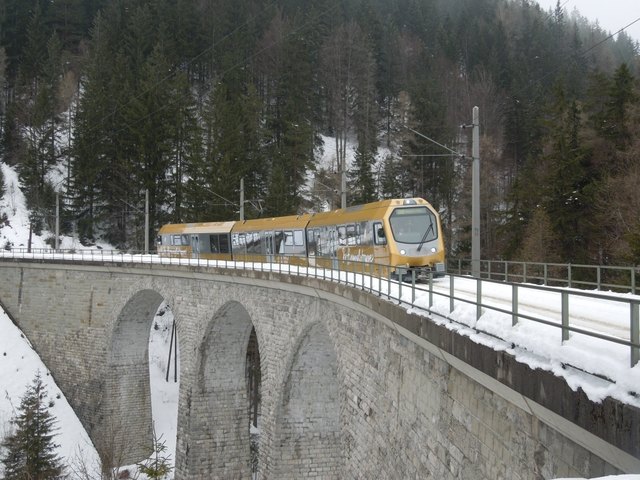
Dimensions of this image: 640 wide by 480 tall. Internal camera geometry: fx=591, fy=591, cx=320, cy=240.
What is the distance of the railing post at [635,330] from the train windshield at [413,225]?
1149 centimetres

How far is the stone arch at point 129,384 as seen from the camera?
28.2m

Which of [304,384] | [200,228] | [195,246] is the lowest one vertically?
[304,384]

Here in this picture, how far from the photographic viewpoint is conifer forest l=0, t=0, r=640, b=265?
28.0 meters

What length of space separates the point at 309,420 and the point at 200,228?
49.3 ft

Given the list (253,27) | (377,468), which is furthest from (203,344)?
(253,27)

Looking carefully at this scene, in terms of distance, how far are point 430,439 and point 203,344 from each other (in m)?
15.8

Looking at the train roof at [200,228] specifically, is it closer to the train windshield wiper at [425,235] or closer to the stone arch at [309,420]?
the stone arch at [309,420]

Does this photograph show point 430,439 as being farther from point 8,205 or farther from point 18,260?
point 8,205

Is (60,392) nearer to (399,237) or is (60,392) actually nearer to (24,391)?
(24,391)

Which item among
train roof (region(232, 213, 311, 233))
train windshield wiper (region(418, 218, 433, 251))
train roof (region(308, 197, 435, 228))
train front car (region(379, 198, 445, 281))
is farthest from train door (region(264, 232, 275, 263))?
train windshield wiper (region(418, 218, 433, 251))

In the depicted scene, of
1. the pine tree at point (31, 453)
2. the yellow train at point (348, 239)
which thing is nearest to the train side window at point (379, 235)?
the yellow train at point (348, 239)

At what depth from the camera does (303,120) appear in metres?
53.2

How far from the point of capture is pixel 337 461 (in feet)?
59.5

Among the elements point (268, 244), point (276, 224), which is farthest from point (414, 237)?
point (268, 244)
